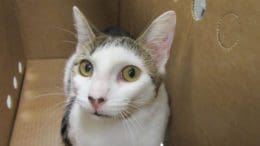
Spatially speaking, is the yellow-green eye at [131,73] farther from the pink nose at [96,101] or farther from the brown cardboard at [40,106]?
the brown cardboard at [40,106]

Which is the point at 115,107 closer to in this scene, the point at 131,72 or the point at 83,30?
the point at 131,72

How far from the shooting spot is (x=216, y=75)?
639mm

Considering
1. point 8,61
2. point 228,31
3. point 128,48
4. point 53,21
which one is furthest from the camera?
point 53,21

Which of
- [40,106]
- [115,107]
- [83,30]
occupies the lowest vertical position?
[40,106]

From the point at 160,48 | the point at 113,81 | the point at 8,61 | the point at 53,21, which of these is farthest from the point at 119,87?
the point at 53,21

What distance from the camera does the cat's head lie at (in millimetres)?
640

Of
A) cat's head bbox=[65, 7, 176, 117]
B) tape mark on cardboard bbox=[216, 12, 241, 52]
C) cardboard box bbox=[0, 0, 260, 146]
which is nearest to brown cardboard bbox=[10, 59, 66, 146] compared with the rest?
cardboard box bbox=[0, 0, 260, 146]

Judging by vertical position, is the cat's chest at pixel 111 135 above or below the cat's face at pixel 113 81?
below

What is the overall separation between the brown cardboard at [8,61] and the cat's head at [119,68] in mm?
258

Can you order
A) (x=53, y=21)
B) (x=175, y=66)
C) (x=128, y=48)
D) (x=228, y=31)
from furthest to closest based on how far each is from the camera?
(x=53, y=21) < (x=175, y=66) < (x=128, y=48) < (x=228, y=31)

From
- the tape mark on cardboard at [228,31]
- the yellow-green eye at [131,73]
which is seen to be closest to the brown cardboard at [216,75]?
the tape mark on cardboard at [228,31]

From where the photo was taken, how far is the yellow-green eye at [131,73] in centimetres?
66

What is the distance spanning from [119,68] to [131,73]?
2 centimetres

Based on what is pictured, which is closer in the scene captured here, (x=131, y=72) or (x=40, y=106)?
(x=131, y=72)
